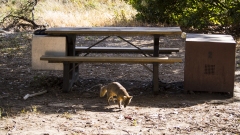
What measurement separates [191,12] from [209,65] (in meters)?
7.92

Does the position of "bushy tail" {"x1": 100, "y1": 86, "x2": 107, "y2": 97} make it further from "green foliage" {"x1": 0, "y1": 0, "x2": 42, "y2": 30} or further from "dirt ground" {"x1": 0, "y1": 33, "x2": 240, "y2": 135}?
"green foliage" {"x1": 0, "y1": 0, "x2": 42, "y2": 30}

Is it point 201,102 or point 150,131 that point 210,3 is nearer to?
point 201,102

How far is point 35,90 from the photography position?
6984 mm

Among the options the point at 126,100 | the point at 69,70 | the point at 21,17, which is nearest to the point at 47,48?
the point at 69,70

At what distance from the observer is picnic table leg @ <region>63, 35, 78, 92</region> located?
22.4ft

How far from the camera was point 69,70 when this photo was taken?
6984 millimetres

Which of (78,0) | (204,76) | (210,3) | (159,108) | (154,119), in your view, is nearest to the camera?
(154,119)

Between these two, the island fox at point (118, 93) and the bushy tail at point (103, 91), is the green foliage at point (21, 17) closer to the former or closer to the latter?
the bushy tail at point (103, 91)

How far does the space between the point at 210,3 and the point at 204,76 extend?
25.0 feet

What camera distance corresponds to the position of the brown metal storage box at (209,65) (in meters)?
6.54

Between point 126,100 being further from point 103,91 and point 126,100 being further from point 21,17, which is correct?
point 21,17

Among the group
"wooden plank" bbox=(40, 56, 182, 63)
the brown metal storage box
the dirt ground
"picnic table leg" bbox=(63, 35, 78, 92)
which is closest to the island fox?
the dirt ground

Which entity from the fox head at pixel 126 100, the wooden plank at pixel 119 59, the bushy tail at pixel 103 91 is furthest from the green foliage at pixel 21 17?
the fox head at pixel 126 100

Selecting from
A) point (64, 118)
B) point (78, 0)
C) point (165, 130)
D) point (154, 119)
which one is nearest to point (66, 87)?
point (64, 118)
